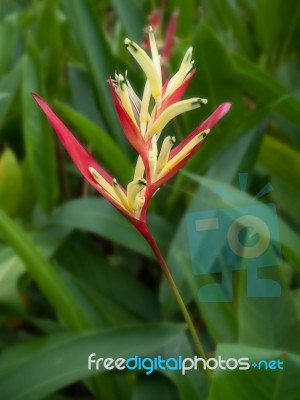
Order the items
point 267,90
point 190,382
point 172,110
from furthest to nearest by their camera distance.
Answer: point 267,90 → point 190,382 → point 172,110

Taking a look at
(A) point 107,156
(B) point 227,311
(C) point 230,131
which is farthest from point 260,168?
(B) point 227,311

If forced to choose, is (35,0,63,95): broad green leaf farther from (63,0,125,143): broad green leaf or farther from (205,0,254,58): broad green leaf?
(205,0,254,58): broad green leaf

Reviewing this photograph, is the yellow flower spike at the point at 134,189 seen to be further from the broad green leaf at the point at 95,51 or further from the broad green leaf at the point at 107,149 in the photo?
the broad green leaf at the point at 95,51

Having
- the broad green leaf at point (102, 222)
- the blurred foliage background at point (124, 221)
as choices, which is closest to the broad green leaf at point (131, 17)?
the blurred foliage background at point (124, 221)

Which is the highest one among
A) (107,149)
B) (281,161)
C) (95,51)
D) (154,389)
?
(95,51)

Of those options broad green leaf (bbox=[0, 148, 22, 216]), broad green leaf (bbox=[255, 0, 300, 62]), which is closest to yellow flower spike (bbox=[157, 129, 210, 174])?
broad green leaf (bbox=[0, 148, 22, 216])

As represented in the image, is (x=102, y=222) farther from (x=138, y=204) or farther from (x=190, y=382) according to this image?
(x=138, y=204)

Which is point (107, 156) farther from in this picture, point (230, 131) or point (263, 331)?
point (263, 331)

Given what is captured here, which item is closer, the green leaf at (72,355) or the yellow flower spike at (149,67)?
the yellow flower spike at (149,67)

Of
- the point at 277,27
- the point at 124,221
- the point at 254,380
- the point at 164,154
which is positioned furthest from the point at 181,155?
the point at 277,27
